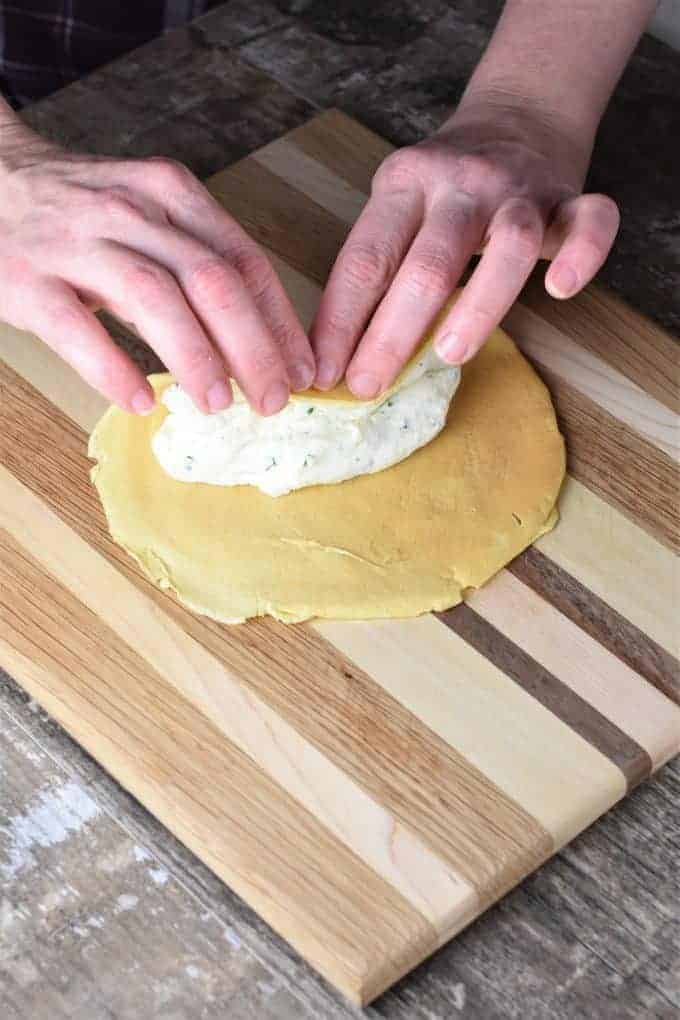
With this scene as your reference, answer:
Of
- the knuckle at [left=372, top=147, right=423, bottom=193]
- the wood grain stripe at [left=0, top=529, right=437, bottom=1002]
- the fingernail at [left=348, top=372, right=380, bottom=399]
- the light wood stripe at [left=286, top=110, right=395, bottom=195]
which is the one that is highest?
the knuckle at [left=372, top=147, right=423, bottom=193]

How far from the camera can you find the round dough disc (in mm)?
1473

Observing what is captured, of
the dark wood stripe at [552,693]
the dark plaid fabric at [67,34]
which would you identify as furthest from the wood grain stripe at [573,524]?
the dark plaid fabric at [67,34]

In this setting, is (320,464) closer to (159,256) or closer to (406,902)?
(159,256)

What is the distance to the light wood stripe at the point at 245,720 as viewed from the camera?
1.28 m

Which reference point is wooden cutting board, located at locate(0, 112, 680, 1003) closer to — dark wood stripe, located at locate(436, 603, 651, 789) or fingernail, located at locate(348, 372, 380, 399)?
dark wood stripe, located at locate(436, 603, 651, 789)

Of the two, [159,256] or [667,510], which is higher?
[159,256]

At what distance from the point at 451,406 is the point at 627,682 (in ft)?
1.32

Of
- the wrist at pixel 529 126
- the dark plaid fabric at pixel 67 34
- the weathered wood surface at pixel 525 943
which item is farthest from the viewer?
the dark plaid fabric at pixel 67 34

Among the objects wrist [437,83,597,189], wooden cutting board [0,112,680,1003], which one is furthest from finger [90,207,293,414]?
wrist [437,83,597,189]

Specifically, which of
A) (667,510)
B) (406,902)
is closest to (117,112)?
(667,510)

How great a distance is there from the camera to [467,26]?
2225mm

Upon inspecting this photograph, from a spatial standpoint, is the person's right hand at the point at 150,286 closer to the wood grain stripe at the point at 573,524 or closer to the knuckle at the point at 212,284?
the knuckle at the point at 212,284

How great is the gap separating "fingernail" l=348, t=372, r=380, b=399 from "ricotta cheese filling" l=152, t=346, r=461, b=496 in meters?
0.02

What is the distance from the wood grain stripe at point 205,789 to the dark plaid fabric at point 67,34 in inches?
41.5
